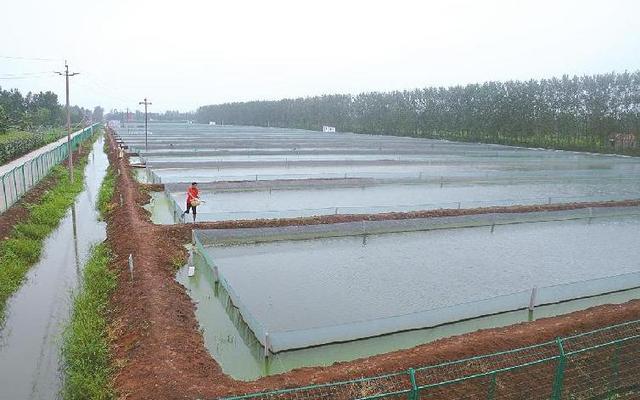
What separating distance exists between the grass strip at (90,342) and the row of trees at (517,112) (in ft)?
170

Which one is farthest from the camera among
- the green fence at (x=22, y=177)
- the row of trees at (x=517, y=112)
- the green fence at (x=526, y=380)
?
the row of trees at (x=517, y=112)

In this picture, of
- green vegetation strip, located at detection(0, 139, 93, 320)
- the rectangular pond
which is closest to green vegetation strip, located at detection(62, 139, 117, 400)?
green vegetation strip, located at detection(0, 139, 93, 320)

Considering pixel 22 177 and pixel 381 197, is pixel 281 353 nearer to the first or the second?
pixel 381 197

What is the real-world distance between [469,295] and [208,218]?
8.40 metres

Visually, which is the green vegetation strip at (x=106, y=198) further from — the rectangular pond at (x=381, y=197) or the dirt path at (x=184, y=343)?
the dirt path at (x=184, y=343)

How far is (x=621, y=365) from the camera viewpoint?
726 cm

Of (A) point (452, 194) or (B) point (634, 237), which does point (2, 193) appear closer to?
(A) point (452, 194)

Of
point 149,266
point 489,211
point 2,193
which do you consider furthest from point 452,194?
point 2,193

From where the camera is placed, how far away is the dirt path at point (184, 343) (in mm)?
6547

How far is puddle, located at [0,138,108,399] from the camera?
723cm

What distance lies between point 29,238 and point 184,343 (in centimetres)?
860

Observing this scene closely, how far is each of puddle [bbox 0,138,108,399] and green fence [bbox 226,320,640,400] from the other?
370 cm

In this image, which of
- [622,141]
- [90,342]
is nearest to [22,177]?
[90,342]

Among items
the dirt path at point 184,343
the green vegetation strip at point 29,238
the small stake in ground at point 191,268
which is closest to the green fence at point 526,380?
the dirt path at point 184,343
